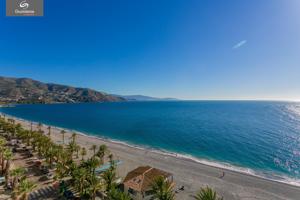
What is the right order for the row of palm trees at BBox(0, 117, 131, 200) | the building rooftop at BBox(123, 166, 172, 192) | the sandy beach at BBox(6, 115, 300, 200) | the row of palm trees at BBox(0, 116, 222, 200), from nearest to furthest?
the row of palm trees at BBox(0, 116, 222, 200) → the row of palm trees at BBox(0, 117, 131, 200) → the building rooftop at BBox(123, 166, 172, 192) → the sandy beach at BBox(6, 115, 300, 200)

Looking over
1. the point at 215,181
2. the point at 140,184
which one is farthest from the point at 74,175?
the point at 215,181

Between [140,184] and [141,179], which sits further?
[141,179]

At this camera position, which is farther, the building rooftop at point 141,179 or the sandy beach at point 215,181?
the sandy beach at point 215,181

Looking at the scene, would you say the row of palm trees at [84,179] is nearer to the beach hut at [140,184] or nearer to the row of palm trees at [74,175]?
the row of palm trees at [74,175]

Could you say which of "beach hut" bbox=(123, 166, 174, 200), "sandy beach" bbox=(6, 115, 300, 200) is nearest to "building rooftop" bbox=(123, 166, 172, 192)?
"beach hut" bbox=(123, 166, 174, 200)

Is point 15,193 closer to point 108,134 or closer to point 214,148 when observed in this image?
point 214,148

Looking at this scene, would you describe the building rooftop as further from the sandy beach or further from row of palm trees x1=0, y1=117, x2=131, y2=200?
the sandy beach

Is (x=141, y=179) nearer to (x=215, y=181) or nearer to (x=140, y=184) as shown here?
(x=140, y=184)

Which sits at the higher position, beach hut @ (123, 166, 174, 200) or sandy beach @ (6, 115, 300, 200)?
beach hut @ (123, 166, 174, 200)

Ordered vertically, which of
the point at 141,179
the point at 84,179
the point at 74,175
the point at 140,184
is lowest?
the point at 140,184

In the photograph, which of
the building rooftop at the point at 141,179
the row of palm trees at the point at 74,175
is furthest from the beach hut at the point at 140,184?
the row of palm trees at the point at 74,175

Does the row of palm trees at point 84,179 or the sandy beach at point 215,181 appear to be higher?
the row of palm trees at point 84,179

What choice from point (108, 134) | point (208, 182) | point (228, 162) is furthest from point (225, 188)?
point (108, 134)

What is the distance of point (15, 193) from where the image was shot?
2061 centimetres
